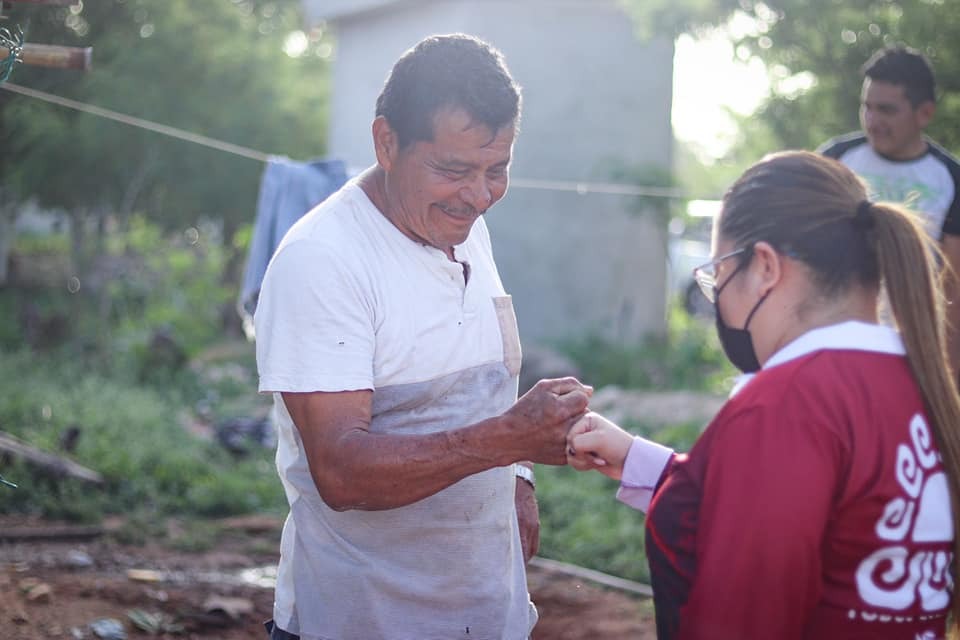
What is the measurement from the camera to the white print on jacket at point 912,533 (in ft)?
6.69

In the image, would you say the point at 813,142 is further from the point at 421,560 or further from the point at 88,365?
the point at 421,560

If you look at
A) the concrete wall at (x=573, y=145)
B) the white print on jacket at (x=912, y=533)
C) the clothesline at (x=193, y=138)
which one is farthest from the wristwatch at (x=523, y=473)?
the concrete wall at (x=573, y=145)

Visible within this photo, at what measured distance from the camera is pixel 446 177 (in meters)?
2.78

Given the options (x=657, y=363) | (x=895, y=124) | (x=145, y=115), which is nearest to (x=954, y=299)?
(x=895, y=124)

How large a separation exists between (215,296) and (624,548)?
11072 millimetres

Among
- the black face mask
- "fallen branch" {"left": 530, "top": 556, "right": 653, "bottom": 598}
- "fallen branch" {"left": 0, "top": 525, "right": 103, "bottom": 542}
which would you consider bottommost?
"fallen branch" {"left": 0, "top": 525, "right": 103, "bottom": 542}

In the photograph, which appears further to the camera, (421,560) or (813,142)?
Result: (813,142)

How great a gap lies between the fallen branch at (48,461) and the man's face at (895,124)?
5.52 meters

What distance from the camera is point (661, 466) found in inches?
101

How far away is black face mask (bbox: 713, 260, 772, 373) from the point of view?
2.30 metres

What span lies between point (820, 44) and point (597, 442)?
8.74 m

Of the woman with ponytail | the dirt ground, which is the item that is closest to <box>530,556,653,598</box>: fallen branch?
the dirt ground

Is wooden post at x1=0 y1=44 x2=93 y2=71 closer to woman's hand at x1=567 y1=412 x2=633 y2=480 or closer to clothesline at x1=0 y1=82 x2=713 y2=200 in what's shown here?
clothesline at x1=0 y1=82 x2=713 y2=200

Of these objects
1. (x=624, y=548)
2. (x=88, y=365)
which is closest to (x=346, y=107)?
(x=88, y=365)
